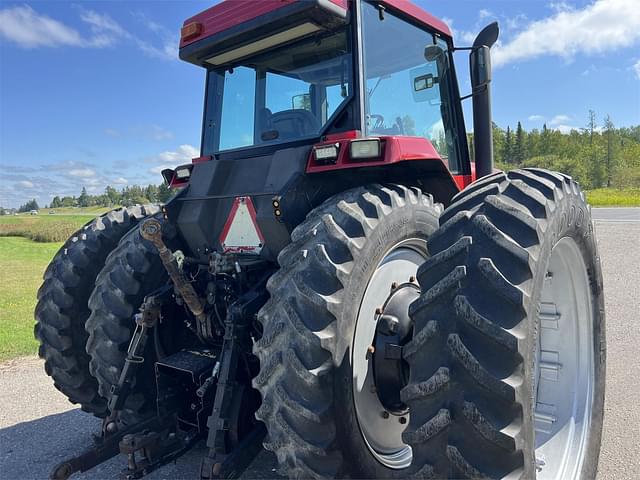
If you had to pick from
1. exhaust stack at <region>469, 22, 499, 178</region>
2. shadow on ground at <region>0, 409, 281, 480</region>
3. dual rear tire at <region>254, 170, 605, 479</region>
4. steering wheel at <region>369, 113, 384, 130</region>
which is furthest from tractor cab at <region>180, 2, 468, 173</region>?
shadow on ground at <region>0, 409, 281, 480</region>

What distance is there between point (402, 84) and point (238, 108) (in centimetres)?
117

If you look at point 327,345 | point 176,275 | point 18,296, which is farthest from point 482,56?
point 18,296

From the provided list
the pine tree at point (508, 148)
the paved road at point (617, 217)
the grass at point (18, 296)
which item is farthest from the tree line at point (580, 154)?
the grass at point (18, 296)

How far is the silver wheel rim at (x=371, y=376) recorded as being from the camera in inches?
88.8

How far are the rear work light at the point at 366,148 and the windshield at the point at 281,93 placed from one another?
500mm

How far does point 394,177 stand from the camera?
2971mm

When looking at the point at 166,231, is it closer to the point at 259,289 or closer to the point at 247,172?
the point at 247,172

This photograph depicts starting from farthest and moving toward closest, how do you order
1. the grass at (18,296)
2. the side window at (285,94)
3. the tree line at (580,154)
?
1. the tree line at (580,154)
2. the grass at (18,296)
3. the side window at (285,94)

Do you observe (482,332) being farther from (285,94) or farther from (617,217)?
(617,217)

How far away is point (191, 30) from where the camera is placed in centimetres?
310

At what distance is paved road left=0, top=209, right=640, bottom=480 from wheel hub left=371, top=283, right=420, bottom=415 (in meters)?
1.13

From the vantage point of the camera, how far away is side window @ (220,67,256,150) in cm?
337

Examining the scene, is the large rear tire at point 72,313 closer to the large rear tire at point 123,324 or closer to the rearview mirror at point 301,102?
the large rear tire at point 123,324

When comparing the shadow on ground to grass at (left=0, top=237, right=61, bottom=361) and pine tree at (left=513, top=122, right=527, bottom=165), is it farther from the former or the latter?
pine tree at (left=513, top=122, right=527, bottom=165)
